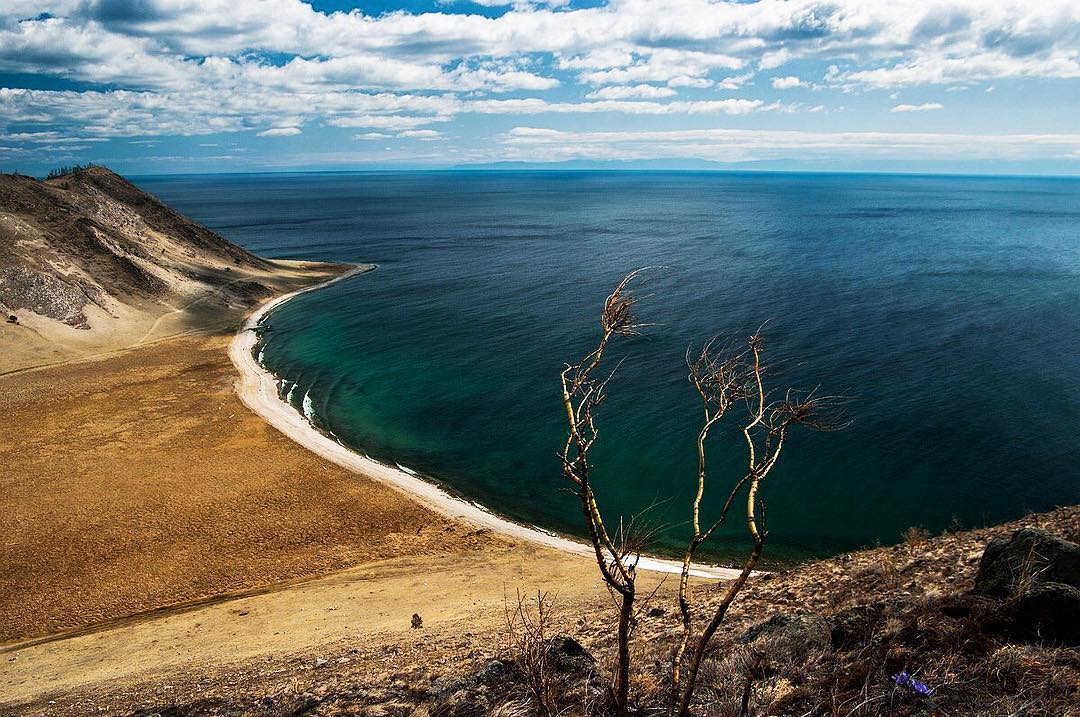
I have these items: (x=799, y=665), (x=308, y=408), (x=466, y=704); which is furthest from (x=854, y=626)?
(x=308, y=408)

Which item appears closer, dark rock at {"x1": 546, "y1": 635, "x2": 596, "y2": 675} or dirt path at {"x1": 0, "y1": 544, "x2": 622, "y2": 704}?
dark rock at {"x1": 546, "y1": 635, "x2": 596, "y2": 675}

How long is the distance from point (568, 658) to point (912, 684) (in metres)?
6.60

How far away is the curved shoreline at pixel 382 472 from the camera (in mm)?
30422

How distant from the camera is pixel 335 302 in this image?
273ft

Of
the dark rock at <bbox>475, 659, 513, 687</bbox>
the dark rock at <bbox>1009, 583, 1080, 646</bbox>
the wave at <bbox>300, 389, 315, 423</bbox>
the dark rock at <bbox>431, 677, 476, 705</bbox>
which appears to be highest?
the dark rock at <bbox>1009, 583, 1080, 646</bbox>

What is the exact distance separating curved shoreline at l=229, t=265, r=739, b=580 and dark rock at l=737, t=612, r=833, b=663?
44.2 ft

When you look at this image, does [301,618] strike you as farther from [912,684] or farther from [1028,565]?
[1028,565]

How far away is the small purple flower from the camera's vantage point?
388 inches

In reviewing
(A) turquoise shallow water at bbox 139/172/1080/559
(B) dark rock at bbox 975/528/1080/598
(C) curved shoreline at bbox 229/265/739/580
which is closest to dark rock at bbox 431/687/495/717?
(B) dark rock at bbox 975/528/1080/598

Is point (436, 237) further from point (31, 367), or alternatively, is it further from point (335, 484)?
point (335, 484)

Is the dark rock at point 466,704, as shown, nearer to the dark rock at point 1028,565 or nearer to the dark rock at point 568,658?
the dark rock at point 568,658

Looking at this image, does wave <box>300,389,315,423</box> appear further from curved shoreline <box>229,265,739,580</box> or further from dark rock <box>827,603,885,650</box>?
dark rock <box>827,603,885,650</box>

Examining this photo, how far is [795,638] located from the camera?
535 inches

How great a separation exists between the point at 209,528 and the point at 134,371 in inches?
1205
